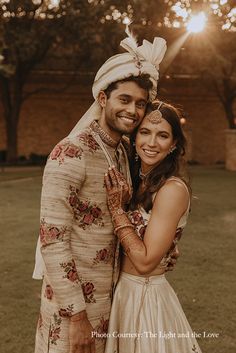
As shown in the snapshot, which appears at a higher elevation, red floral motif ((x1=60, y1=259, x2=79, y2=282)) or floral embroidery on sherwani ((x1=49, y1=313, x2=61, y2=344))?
red floral motif ((x1=60, y1=259, x2=79, y2=282))

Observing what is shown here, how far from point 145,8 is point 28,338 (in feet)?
47.8

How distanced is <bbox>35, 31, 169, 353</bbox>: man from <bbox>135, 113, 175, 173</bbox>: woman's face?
132 mm

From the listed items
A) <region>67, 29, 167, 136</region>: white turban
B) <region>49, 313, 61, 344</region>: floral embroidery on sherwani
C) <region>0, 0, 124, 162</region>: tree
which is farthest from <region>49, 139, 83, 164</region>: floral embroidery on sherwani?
<region>0, 0, 124, 162</region>: tree

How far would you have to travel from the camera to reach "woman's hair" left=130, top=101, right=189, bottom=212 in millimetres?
2727

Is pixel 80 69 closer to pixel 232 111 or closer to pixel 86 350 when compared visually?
pixel 232 111

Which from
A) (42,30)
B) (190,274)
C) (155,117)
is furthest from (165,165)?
(42,30)

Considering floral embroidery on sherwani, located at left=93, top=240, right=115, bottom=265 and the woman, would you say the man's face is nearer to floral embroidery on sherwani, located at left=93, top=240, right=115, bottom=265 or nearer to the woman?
the woman

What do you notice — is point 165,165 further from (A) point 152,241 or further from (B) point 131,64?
(B) point 131,64

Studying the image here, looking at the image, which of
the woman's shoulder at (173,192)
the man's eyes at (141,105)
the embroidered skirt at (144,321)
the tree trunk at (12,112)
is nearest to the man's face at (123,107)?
the man's eyes at (141,105)

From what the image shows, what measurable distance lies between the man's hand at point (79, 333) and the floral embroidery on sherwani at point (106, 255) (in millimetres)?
277

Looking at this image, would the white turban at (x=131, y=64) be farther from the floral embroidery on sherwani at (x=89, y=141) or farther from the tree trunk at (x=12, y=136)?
the tree trunk at (x=12, y=136)

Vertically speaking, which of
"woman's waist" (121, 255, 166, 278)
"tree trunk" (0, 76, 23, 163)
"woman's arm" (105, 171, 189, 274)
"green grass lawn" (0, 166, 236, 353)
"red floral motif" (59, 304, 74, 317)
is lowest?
"green grass lawn" (0, 166, 236, 353)

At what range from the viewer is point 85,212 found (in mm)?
2447

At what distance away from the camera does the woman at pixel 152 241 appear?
100.0 inches
